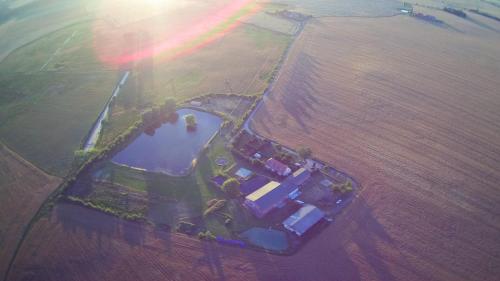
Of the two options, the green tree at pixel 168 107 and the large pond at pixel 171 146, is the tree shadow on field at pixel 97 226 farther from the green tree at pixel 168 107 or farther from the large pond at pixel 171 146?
the green tree at pixel 168 107

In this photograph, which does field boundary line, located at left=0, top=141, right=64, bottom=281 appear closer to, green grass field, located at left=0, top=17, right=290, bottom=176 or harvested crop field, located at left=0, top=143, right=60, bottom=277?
harvested crop field, located at left=0, top=143, right=60, bottom=277

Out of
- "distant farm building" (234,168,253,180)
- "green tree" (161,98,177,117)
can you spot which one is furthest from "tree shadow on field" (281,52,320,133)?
"green tree" (161,98,177,117)

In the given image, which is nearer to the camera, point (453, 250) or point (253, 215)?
point (453, 250)

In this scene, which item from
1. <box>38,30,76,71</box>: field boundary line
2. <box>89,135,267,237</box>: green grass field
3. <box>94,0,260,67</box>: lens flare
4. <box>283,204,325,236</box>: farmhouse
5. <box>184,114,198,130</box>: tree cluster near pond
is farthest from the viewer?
<box>94,0,260,67</box>: lens flare

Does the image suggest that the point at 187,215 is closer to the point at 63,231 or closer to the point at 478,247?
the point at 63,231

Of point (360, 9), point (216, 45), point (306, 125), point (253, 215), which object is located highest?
point (360, 9)

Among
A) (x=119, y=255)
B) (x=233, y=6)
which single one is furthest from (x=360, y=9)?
(x=119, y=255)
